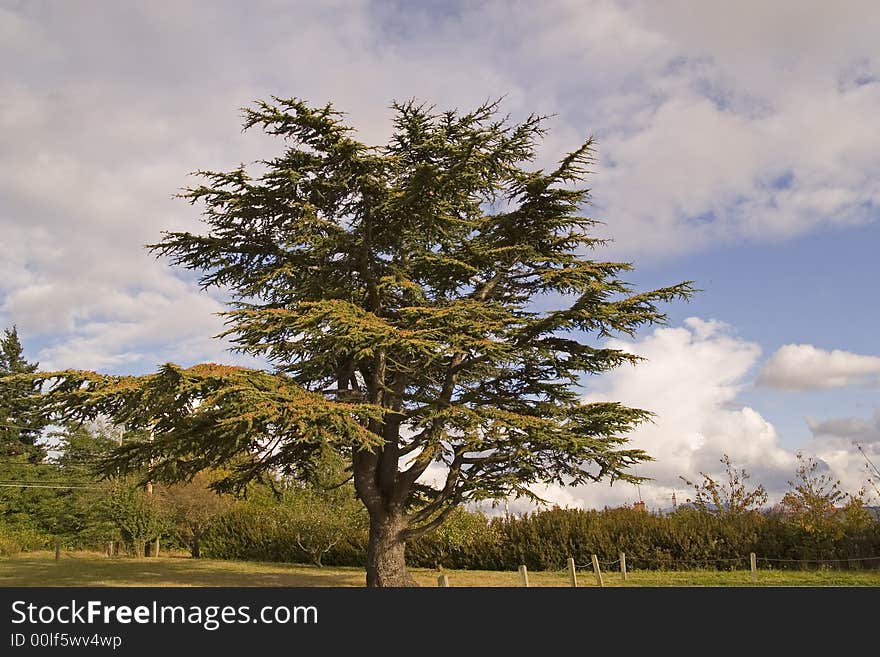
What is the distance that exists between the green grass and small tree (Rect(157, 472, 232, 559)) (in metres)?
4.90

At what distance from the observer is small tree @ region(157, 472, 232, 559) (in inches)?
1428

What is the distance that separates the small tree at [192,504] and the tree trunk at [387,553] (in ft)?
63.6

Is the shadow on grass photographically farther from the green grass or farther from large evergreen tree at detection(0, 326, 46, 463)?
large evergreen tree at detection(0, 326, 46, 463)

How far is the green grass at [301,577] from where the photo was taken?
22.0 m

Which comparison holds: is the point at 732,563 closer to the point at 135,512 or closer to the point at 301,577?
the point at 301,577

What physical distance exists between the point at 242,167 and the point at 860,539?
81.7 feet

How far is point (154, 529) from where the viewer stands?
3794cm

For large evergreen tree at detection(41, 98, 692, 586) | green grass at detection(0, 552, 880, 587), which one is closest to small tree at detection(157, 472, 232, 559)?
green grass at detection(0, 552, 880, 587)

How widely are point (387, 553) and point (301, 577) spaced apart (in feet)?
29.2

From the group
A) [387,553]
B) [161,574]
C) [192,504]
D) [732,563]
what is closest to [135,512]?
[192,504]
